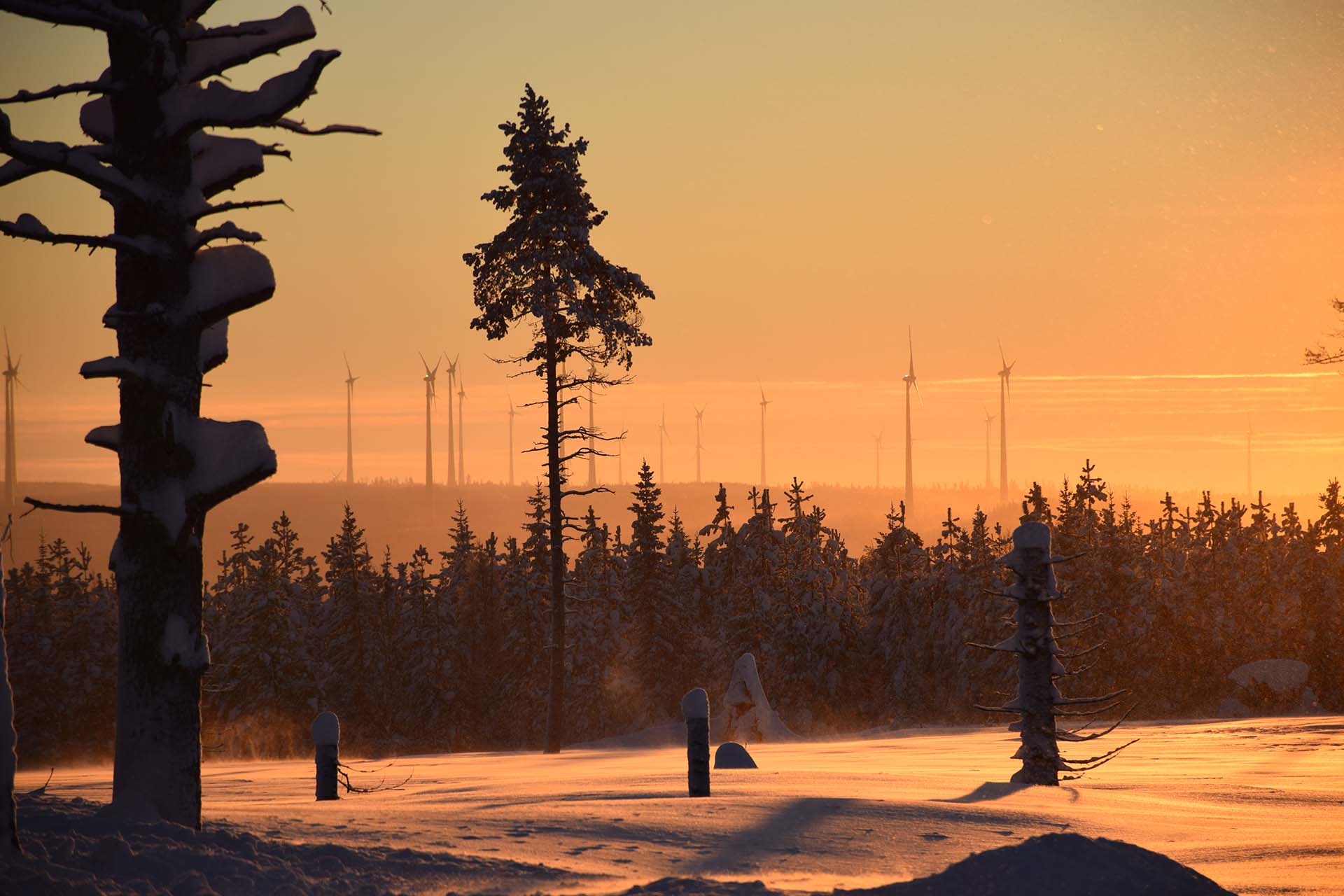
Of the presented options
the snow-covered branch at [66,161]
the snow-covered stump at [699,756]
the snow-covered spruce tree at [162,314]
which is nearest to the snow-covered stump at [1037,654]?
the snow-covered stump at [699,756]

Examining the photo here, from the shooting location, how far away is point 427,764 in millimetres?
21250

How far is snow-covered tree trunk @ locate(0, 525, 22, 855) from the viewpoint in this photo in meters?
6.48

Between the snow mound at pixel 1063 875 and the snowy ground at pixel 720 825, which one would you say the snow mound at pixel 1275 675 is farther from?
the snow mound at pixel 1063 875

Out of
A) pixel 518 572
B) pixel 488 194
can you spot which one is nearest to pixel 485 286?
pixel 488 194

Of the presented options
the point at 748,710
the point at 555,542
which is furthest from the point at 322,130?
the point at 748,710

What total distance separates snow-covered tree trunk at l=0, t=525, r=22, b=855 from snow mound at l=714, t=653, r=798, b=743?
2815 cm

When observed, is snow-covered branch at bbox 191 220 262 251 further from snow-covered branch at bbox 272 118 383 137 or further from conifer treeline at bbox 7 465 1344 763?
conifer treeline at bbox 7 465 1344 763

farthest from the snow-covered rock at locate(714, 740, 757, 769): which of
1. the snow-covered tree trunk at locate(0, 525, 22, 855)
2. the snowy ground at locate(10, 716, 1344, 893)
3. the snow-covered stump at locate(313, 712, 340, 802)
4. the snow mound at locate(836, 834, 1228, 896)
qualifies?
the snow-covered tree trunk at locate(0, 525, 22, 855)

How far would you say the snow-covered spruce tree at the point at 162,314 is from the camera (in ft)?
25.9

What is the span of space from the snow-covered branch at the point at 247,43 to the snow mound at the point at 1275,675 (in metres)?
52.8

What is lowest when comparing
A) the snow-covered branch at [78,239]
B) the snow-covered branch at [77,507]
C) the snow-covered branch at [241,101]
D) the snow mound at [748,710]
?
the snow mound at [748,710]

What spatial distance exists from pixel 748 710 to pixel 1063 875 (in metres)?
27.4

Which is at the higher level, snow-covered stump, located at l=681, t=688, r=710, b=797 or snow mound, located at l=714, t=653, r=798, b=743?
snow-covered stump, located at l=681, t=688, r=710, b=797

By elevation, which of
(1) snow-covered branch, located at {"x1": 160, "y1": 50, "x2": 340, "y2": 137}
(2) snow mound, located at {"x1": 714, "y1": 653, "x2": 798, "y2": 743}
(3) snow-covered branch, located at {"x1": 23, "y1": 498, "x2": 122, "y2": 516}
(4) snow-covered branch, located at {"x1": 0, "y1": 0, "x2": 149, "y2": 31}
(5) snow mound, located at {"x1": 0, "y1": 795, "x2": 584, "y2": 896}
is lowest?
(2) snow mound, located at {"x1": 714, "y1": 653, "x2": 798, "y2": 743}
